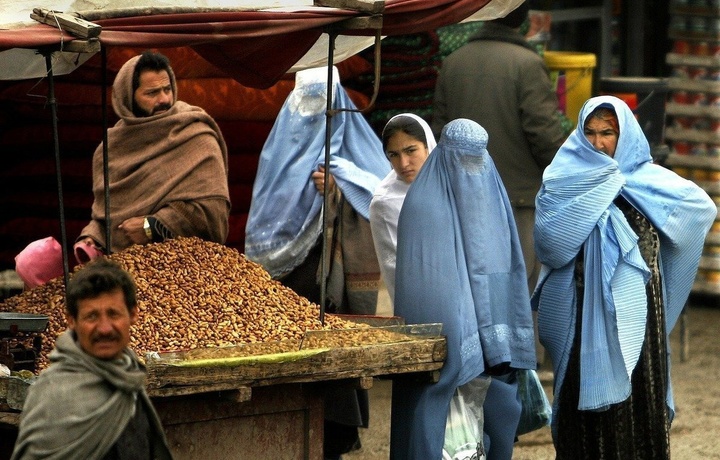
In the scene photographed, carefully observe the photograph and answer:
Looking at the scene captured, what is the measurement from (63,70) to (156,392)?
6.06 feet

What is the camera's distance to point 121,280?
11.4ft

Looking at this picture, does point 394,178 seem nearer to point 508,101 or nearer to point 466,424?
point 466,424

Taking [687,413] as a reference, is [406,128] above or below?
above

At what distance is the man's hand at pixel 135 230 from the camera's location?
206 inches

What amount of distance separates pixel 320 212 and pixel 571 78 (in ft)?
8.57

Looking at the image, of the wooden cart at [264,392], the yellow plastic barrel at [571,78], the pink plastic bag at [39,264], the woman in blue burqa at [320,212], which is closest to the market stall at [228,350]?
the wooden cart at [264,392]

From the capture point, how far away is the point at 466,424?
16.4 ft

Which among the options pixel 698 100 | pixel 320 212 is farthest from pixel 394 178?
pixel 698 100

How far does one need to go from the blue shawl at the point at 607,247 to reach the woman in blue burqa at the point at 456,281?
0.90ft

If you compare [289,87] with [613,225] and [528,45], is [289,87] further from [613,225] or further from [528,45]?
[613,225]

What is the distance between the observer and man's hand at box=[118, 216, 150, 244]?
5.24 metres

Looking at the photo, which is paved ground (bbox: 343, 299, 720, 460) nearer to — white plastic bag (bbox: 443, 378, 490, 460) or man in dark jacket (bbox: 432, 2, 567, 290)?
man in dark jacket (bbox: 432, 2, 567, 290)

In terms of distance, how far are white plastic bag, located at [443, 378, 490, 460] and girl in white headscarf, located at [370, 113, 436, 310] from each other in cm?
59

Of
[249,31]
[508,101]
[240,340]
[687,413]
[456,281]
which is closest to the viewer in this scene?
[249,31]
